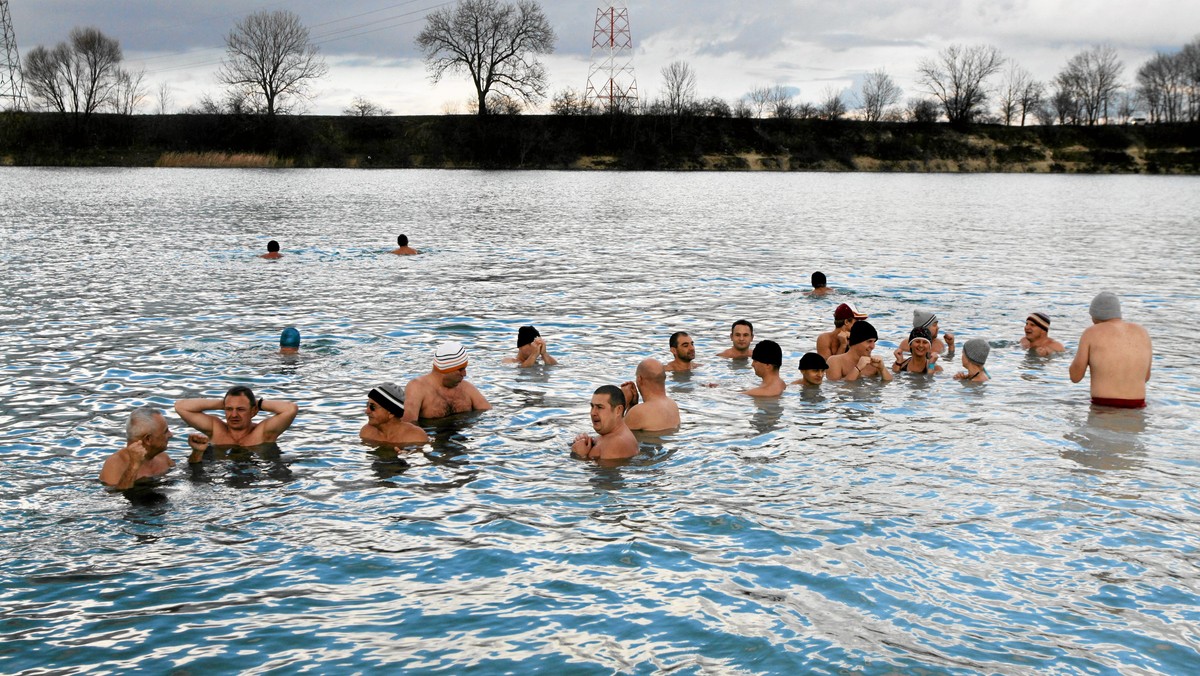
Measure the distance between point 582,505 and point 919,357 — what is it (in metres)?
7.20

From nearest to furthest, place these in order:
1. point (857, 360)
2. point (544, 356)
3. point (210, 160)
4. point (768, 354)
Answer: point (768, 354) < point (857, 360) < point (544, 356) < point (210, 160)

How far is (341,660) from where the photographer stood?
6.43 meters

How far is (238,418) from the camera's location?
33.5 ft

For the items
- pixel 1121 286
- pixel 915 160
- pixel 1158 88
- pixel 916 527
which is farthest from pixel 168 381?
pixel 1158 88

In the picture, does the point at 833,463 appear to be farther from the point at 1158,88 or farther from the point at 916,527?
the point at 1158,88

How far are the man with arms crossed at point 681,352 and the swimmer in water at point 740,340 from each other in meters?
0.82

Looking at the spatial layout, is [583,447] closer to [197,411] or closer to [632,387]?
[632,387]

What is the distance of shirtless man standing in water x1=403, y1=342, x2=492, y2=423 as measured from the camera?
11.6m

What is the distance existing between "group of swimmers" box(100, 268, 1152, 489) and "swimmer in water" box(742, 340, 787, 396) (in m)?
0.01

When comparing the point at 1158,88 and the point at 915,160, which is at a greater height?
the point at 1158,88

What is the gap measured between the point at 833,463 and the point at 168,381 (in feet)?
28.9

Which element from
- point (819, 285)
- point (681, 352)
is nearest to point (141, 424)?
point (681, 352)

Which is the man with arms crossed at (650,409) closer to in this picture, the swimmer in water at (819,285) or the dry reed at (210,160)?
the swimmer in water at (819,285)

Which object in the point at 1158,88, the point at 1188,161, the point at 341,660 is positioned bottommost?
the point at 341,660
